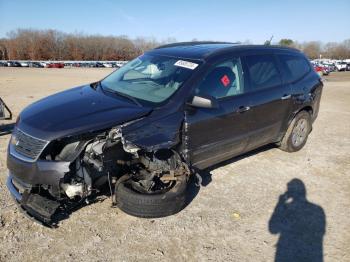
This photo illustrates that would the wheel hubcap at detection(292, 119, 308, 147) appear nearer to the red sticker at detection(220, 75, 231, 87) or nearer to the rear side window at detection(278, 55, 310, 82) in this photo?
the rear side window at detection(278, 55, 310, 82)

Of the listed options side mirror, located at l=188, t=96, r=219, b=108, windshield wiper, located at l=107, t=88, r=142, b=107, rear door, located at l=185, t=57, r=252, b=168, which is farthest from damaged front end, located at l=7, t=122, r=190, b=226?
Result: side mirror, located at l=188, t=96, r=219, b=108

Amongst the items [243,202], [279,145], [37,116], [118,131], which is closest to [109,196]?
[118,131]

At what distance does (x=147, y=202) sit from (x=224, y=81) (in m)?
1.87

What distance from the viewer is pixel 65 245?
327 cm

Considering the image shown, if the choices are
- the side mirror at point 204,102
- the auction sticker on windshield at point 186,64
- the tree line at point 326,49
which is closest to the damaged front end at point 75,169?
the side mirror at point 204,102

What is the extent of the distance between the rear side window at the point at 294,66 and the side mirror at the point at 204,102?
2270 millimetres

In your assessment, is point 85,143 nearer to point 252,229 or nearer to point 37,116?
point 37,116

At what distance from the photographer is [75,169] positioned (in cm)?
343

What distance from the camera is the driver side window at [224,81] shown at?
414 cm

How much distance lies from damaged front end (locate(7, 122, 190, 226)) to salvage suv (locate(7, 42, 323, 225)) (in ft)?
0.03

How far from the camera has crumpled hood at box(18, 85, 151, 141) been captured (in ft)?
10.8

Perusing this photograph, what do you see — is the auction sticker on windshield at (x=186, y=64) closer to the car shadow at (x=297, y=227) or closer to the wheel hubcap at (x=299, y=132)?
the car shadow at (x=297, y=227)

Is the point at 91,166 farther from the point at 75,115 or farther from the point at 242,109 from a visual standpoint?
the point at 242,109

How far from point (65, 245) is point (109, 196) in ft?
3.07
